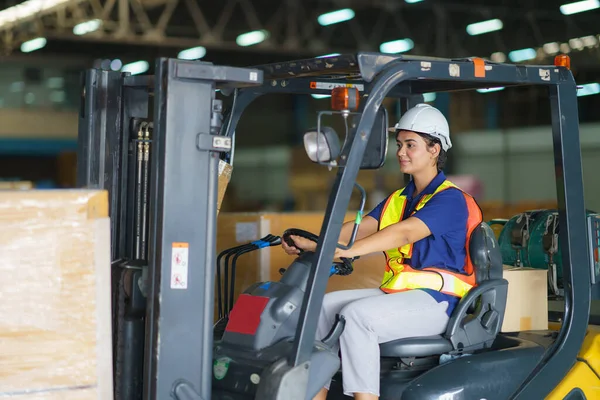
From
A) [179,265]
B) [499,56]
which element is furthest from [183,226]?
[499,56]

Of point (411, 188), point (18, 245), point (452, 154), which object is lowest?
point (18, 245)

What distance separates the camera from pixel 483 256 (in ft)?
12.7

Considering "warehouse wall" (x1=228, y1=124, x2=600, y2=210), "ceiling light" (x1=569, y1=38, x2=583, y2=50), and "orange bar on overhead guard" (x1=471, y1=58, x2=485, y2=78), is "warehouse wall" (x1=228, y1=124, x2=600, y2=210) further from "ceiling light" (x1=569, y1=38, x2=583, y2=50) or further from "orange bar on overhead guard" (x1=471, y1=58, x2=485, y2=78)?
A: "orange bar on overhead guard" (x1=471, y1=58, x2=485, y2=78)

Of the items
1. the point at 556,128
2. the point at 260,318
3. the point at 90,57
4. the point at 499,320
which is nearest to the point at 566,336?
the point at 499,320

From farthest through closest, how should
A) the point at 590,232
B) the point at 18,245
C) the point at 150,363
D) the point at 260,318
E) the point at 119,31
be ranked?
the point at 119,31
the point at 590,232
the point at 260,318
the point at 150,363
the point at 18,245

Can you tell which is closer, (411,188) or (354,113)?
(354,113)

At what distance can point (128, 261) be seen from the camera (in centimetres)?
368

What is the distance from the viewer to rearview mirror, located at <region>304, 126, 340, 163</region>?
3137 mm

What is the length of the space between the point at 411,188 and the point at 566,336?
3.37 ft

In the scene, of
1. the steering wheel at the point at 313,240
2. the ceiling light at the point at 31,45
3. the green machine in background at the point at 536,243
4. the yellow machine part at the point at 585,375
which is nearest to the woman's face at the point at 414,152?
the steering wheel at the point at 313,240

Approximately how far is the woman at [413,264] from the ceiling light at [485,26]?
15857 mm

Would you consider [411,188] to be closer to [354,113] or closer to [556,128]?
[556,128]

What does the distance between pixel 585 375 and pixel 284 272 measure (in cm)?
149

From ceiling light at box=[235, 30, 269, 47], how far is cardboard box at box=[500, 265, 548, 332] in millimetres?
14602
